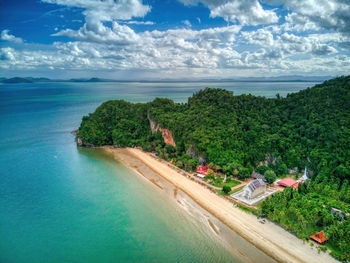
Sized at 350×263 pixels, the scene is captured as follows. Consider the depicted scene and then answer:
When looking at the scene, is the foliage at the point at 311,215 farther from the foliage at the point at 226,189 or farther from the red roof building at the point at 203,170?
the red roof building at the point at 203,170

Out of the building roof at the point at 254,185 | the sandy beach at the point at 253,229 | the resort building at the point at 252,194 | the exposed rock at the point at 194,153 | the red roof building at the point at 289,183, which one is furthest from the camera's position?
the exposed rock at the point at 194,153

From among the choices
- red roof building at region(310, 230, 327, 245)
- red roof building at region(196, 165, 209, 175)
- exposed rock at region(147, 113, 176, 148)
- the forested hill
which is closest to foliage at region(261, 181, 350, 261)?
red roof building at region(310, 230, 327, 245)

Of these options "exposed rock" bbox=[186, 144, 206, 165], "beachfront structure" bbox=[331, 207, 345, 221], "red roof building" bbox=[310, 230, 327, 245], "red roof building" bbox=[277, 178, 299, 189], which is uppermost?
"exposed rock" bbox=[186, 144, 206, 165]

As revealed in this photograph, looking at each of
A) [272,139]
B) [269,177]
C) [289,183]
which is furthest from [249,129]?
[289,183]

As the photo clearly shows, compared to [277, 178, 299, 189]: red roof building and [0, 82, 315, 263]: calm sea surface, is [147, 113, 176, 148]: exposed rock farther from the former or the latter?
[277, 178, 299, 189]: red roof building

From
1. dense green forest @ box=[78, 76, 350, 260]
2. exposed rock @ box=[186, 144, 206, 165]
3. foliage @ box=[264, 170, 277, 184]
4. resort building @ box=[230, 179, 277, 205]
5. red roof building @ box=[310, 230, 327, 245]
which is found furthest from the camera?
exposed rock @ box=[186, 144, 206, 165]

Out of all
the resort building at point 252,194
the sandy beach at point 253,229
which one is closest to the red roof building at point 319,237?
the sandy beach at point 253,229
